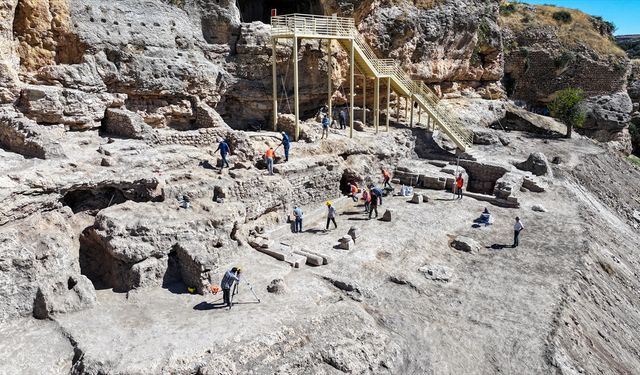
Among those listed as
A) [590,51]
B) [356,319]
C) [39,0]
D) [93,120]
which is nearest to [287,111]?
[93,120]

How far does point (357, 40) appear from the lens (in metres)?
24.5

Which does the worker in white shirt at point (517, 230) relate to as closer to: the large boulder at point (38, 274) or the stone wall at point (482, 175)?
the stone wall at point (482, 175)

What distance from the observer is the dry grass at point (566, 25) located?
42906 millimetres

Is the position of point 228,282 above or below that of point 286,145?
below

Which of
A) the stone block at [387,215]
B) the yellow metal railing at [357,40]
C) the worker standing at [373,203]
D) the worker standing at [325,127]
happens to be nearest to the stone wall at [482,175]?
the yellow metal railing at [357,40]

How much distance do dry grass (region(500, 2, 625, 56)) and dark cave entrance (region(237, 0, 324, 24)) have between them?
24.5 meters

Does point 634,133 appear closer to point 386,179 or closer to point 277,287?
point 386,179

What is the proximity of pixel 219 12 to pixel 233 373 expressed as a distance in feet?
61.1

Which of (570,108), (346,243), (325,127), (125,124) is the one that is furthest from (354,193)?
(570,108)

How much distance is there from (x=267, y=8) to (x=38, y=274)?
73.4 ft

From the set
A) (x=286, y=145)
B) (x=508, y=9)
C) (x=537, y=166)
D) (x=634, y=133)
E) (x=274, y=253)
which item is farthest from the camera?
(x=508, y=9)

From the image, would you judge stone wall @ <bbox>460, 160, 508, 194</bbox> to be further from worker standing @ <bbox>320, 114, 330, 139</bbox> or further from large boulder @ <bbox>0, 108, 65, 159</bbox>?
large boulder @ <bbox>0, 108, 65, 159</bbox>

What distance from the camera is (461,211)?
20.2 metres

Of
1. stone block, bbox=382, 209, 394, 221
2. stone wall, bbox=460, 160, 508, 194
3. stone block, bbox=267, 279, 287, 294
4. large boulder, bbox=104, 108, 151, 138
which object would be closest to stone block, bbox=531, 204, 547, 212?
stone wall, bbox=460, 160, 508, 194
